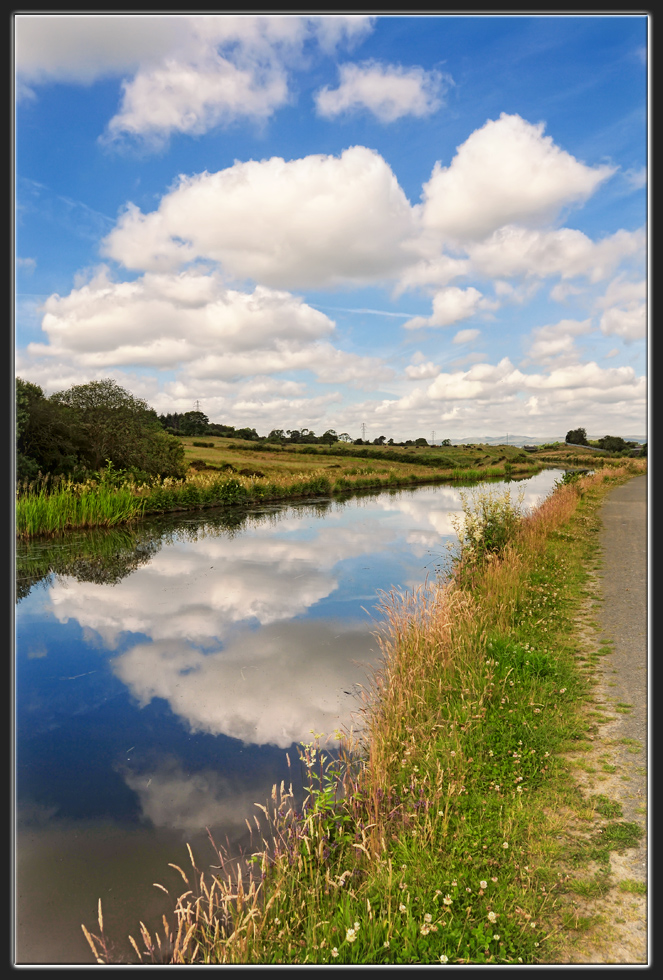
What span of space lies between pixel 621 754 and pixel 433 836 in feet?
6.68

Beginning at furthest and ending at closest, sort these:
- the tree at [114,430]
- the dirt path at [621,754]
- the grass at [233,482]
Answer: the tree at [114,430]
the grass at [233,482]
the dirt path at [621,754]

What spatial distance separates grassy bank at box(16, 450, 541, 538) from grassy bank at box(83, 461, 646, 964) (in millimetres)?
15212

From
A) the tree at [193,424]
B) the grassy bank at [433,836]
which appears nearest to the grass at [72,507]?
the grassy bank at [433,836]

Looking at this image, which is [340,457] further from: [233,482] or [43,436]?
[43,436]

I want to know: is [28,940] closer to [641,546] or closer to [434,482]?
[641,546]

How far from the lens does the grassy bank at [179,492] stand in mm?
17984

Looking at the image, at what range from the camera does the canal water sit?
4.02 m

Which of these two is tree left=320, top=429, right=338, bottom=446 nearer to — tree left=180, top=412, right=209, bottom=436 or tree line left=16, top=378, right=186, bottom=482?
tree left=180, top=412, right=209, bottom=436

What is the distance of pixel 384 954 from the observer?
106 inches

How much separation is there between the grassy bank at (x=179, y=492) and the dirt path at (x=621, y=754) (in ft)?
54.9

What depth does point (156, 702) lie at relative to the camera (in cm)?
696

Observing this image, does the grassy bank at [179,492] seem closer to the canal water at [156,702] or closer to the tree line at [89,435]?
the tree line at [89,435]

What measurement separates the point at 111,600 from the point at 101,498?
9.70 m

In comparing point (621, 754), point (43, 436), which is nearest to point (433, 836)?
point (621, 754)
